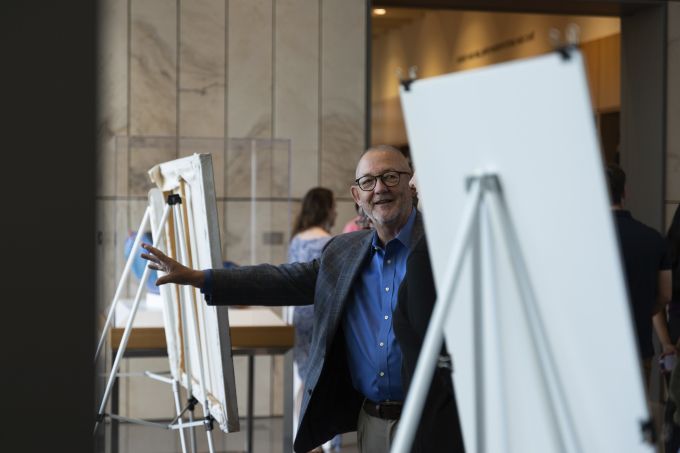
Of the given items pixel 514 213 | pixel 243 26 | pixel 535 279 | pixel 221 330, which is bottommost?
pixel 221 330

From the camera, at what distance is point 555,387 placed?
67.0 inches

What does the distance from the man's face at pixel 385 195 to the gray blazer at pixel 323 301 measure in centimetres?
8

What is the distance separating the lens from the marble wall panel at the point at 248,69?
775 centimetres

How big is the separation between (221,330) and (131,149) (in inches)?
136

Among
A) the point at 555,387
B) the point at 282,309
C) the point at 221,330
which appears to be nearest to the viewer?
the point at 555,387

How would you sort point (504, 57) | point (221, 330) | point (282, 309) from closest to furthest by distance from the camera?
point (221, 330) < point (282, 309) < point (504, 57)

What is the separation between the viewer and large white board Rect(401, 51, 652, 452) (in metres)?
1.58

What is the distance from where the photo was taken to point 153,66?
7.61 meters

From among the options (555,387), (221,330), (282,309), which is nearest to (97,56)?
(555,387)

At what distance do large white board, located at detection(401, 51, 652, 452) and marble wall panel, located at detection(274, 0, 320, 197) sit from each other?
19.6 ft

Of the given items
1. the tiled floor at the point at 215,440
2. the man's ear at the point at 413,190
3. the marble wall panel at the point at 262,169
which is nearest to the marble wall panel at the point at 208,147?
the marble wall panel at the point at 262,169

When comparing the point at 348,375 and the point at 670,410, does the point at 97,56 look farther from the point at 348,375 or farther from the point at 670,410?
the point at 670,410

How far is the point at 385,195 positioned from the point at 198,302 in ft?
2.68

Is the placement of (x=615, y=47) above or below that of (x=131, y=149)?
above
